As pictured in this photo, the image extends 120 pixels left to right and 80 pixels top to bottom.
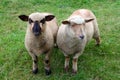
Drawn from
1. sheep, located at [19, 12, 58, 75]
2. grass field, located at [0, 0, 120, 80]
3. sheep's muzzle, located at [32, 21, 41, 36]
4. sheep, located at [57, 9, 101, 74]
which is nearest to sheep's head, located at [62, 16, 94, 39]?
sheep, located at [57, 9, 101, 74]

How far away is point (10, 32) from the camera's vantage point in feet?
24.6

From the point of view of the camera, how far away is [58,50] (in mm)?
6348

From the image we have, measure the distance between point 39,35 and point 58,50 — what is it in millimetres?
1394

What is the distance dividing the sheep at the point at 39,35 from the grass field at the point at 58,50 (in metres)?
0.34

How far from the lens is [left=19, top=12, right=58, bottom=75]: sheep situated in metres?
4.82

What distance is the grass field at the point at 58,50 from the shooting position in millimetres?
5695

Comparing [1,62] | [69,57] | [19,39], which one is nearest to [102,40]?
[69,57]

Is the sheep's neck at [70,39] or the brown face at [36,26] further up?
the brown face at [36,26]

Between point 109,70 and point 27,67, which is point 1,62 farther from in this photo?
point 109,70

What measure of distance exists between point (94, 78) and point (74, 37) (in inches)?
41.3

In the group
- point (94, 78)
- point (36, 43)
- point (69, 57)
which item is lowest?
point (94, 78)

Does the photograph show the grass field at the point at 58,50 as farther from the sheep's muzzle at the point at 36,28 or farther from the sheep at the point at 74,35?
the sheep's muzzle at the point at 36,28

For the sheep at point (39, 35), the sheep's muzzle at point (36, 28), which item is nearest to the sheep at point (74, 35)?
the sheep at point (39, 35)

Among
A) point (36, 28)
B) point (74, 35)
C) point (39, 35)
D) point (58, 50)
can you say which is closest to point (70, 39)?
point (74, 35)
